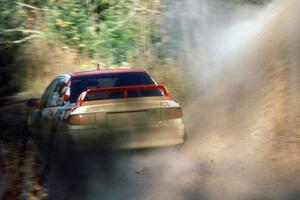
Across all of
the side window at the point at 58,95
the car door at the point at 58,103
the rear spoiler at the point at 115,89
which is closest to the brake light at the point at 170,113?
the rear spoiler at the point at 115,89

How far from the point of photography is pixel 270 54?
482 inches

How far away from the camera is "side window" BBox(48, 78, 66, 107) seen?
10.6 metres

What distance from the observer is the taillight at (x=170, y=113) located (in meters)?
9.96

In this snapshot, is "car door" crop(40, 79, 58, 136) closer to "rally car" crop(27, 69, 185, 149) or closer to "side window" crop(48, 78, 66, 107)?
"side window" crop(48, 78, 66, 107)

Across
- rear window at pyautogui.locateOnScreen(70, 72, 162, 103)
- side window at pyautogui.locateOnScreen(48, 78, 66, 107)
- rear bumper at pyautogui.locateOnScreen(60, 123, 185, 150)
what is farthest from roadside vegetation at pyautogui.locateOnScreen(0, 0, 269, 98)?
rear bumper at pyautogui.locateOnScreen(60, 123, 185, 150)

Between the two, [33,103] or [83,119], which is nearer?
[83,119]

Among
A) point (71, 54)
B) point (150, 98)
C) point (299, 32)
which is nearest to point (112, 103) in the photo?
point (150, 98)

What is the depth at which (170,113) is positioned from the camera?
10031mm

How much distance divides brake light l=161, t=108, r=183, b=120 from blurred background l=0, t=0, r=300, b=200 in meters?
0.65

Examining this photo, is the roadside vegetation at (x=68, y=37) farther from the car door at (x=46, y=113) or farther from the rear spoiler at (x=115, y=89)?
the rear spoiler at (x=115, y=89)

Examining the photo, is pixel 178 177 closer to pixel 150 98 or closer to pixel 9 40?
pixel 150 98

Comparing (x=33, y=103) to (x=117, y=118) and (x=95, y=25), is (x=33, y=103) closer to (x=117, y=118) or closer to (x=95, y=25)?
(x=117, y=118)

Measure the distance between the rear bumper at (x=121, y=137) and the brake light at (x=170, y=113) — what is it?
12 centimetres

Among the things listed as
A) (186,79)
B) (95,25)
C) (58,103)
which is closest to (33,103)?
(58,103)
